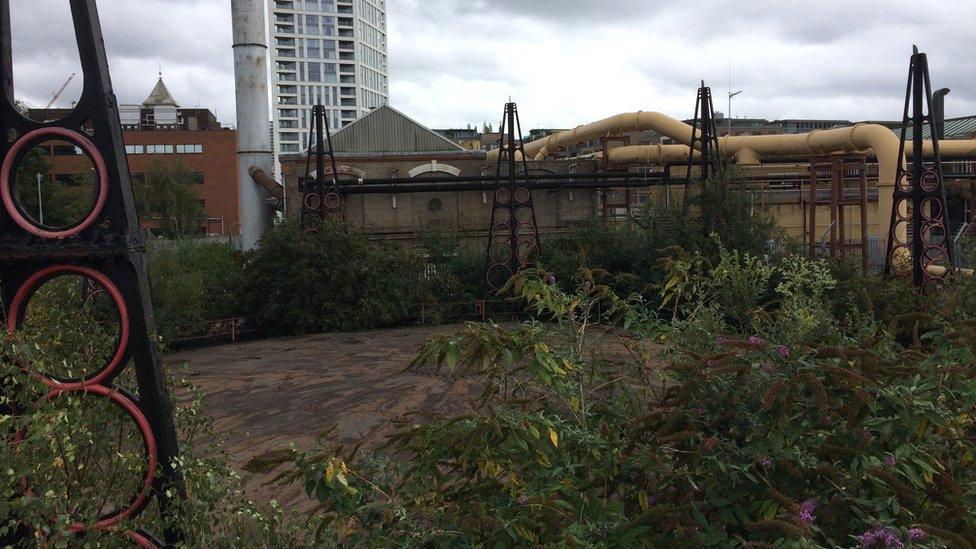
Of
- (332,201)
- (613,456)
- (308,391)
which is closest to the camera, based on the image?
(613,456)

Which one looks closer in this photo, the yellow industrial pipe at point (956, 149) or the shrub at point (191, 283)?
the shrub at point (191, 283)

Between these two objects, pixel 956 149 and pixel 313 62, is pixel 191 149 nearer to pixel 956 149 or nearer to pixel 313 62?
pixel 313 62

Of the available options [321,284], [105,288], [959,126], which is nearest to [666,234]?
[321,284]

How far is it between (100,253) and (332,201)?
20.5 metres

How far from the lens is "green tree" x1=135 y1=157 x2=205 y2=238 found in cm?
4731

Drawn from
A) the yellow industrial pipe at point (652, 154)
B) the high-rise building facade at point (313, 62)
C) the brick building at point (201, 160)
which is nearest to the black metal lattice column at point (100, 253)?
the yellow industrial pipe at point (652, 154)

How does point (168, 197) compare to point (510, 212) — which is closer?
point (510, 212)

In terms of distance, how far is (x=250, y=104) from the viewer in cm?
2870

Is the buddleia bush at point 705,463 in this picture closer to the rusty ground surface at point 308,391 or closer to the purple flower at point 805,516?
the purple flower at point 805,516

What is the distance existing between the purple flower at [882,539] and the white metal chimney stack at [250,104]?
27.5m

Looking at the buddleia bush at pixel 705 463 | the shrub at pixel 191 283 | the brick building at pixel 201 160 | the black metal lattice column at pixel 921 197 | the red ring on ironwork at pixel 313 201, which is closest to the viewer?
the buddleia bush at pixel 705 463

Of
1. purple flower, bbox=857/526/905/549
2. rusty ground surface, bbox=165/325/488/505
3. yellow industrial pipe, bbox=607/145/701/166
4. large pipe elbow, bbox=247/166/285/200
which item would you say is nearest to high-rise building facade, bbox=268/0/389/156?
large pipe elbow, bbox=247/166/285/200

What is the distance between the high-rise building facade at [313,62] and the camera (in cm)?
9312

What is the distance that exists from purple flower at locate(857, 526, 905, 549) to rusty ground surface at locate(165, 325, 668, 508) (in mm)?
7430
